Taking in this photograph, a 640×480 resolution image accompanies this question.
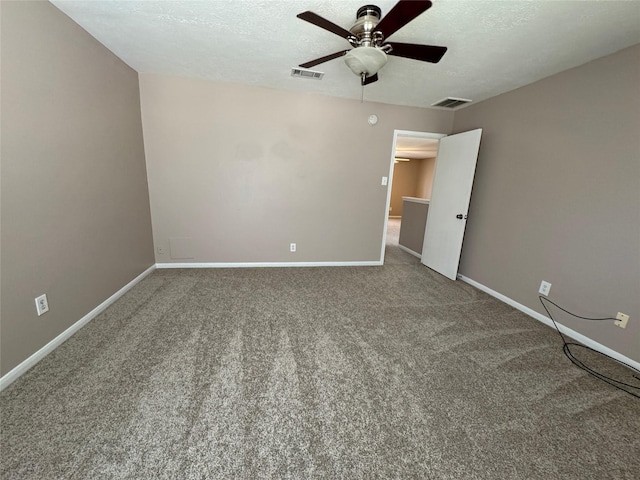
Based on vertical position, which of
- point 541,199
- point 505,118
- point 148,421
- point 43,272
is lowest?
point 148,421

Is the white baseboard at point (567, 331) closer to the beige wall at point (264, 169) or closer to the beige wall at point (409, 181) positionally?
the beige wall at point (264, 169)

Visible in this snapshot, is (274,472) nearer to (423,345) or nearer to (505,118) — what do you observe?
(423,345)

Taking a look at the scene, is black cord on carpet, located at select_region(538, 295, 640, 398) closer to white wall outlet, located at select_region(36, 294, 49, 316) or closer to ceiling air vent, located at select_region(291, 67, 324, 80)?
ceiling air vent, located at select_region(291, 67, 324, 80)

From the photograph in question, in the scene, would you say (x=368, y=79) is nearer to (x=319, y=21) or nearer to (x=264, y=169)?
(x=319, y=21)

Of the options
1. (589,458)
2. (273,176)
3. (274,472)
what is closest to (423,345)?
(589,458)

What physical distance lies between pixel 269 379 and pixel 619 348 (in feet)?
8.91

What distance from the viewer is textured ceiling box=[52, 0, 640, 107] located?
1.69 meters

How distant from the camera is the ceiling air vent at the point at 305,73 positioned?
106 inches

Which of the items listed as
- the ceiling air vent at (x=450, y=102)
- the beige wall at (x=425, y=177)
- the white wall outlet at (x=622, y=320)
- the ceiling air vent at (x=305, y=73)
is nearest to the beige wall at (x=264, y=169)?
the ceiling air vent at (x=450, y=102)

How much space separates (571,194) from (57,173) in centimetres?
421

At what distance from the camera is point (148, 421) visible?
4.36ft

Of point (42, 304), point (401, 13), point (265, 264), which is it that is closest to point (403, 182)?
point (265, 264)

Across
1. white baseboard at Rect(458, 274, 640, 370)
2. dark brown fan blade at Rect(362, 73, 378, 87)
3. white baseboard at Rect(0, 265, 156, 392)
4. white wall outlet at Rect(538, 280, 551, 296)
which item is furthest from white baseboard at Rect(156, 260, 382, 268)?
dark brown fan blade at Rect(362, 73, 378, 87)

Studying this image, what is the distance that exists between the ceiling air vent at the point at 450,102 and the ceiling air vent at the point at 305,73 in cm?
170
